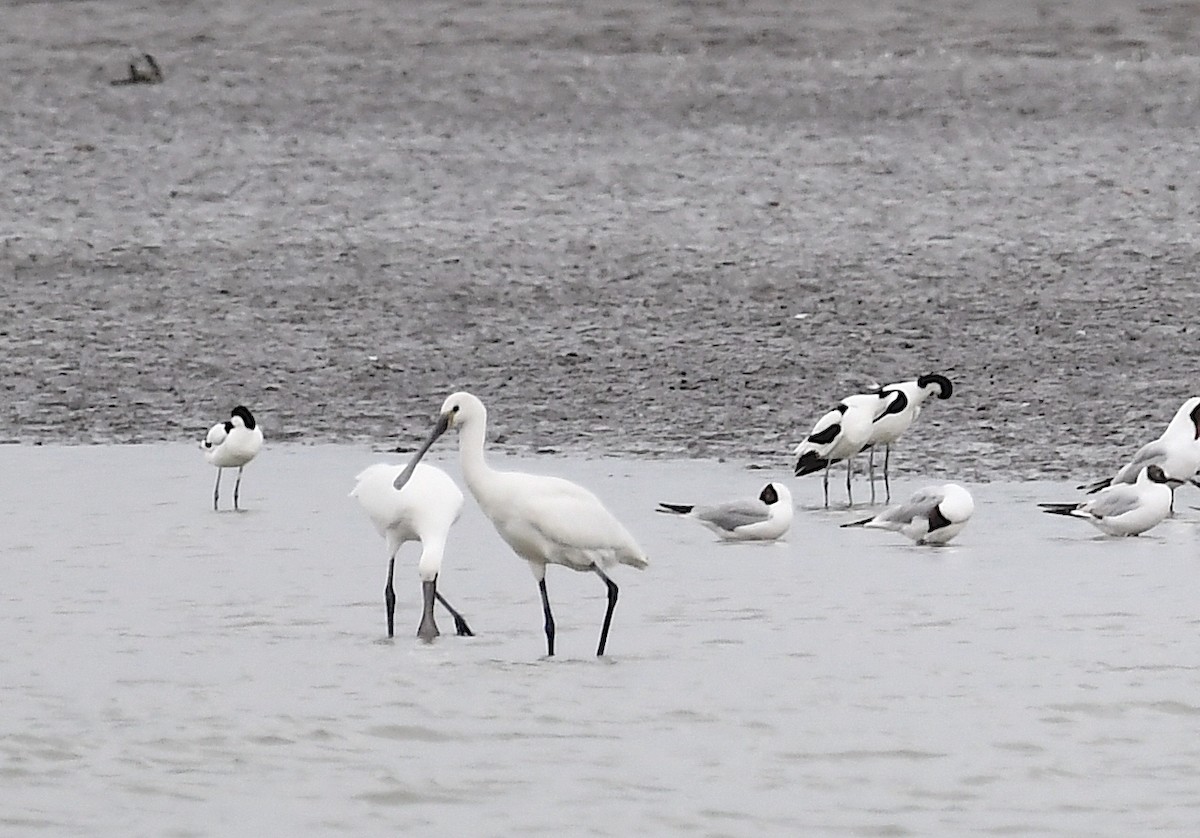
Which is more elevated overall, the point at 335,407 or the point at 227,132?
the point at 227,132

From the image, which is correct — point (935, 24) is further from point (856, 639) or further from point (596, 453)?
point (856, 639)

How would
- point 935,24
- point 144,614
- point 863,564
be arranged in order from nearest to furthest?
point 144,614
point 863,564
point 935,24

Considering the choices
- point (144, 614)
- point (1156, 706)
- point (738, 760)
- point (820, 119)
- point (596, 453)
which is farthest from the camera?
point (820, 119)

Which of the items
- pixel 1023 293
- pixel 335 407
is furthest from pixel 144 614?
pixel 1023 293

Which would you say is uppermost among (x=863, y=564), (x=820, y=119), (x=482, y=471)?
(x=820, y=119)

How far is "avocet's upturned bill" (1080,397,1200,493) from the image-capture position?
11.1 meters

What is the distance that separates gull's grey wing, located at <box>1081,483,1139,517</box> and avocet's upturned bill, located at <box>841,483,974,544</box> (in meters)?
0.49

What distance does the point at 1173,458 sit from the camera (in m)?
11.2

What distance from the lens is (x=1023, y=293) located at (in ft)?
51.5

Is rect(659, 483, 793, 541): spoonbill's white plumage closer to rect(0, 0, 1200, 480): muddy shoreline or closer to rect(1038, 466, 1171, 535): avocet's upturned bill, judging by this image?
rect(1038, 466, 1171, 535): avocet's upturned bill

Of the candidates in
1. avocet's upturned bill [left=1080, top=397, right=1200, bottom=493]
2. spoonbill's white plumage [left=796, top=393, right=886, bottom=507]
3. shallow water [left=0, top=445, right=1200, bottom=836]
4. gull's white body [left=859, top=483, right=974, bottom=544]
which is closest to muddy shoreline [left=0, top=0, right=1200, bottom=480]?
spoonbill's white plumage [left=796, top=393, right=886, bottom=507]

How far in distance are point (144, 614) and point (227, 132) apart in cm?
1171

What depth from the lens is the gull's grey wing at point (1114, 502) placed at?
10344 millimetres

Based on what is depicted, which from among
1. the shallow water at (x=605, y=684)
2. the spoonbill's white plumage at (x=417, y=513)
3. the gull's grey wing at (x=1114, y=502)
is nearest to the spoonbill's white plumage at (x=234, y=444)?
the shallow water at (x=605, y=684)
